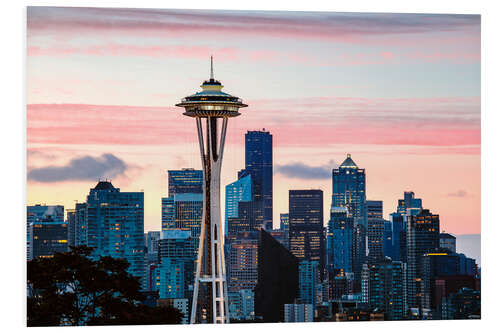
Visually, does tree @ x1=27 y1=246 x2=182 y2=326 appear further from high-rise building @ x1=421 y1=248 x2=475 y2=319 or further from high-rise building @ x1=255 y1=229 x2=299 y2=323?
high-rise building @ x1=421 y1=248 x2=475 y2=319

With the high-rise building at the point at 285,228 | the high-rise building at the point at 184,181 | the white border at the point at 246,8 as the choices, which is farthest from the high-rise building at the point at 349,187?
the high-rise building at the point at 184,181

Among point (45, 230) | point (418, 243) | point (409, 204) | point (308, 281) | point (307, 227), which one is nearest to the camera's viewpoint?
point (45, 230)

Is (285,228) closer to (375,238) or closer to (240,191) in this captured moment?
(375,238)

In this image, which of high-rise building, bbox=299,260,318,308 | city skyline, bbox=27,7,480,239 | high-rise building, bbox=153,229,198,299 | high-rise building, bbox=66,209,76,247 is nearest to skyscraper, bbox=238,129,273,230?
city skyline, bbox=27,7,480,239

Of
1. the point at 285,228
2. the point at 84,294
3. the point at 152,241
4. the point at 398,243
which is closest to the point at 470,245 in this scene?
the point at 84,294

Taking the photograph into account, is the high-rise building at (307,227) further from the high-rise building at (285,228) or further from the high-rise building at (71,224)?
the high-rise building at (71,224)
